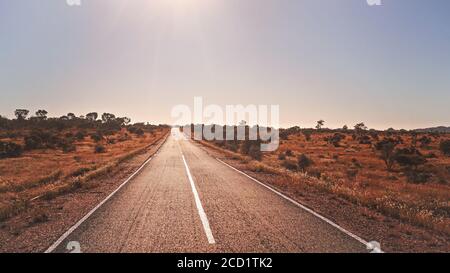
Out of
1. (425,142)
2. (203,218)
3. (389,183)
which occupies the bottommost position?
(389,183)

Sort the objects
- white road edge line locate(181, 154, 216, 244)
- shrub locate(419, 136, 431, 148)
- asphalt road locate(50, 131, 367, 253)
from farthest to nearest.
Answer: shrub locate(419, 136, 431, 148) < white road edge line locate(181, 154, 216, 244) < asphalt road locate(50, 131, 367, 253)

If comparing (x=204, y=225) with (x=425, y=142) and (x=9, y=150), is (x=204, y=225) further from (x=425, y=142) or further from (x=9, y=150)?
(x=425, y=142)

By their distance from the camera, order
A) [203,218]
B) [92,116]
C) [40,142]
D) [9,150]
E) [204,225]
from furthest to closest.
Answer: [92,116], [40,142], [9,150], [203,218], [204,225]

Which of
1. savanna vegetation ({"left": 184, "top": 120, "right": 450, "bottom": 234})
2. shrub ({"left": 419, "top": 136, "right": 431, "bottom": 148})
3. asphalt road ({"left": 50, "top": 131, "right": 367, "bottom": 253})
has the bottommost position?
savanna vegetation ({"left": 184, "top": 120, "right": 450, "bottom": 234})

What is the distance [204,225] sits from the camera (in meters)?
8.22

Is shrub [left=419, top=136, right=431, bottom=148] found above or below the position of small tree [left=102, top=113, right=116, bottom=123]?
below

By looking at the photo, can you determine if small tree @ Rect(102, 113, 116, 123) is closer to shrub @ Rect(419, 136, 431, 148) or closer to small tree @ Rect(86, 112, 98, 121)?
small tree @ Rect(86, 112, 98, 121)

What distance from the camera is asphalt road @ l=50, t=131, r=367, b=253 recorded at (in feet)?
21.7

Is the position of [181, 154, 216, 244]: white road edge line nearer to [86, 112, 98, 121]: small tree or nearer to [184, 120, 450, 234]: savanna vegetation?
[184, 120, 450, 234]: savanna vegetation

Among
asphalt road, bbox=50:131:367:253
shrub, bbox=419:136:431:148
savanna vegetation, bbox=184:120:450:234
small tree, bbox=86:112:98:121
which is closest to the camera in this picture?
asphalt road, bbox=50:131:367:253

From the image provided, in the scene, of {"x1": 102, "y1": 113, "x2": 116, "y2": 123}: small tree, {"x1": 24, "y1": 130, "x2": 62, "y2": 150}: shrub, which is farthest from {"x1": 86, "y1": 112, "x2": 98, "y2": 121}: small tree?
{"x1": 24, "y1": 130, "x2": 62, "y2": 150}: shrub

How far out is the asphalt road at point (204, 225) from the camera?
6605 mm

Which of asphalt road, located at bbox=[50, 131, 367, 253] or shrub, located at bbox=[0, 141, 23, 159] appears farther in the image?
shrub, located at bbox=[0, 141, 23, 159]

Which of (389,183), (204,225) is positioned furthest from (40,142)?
(204,225)
